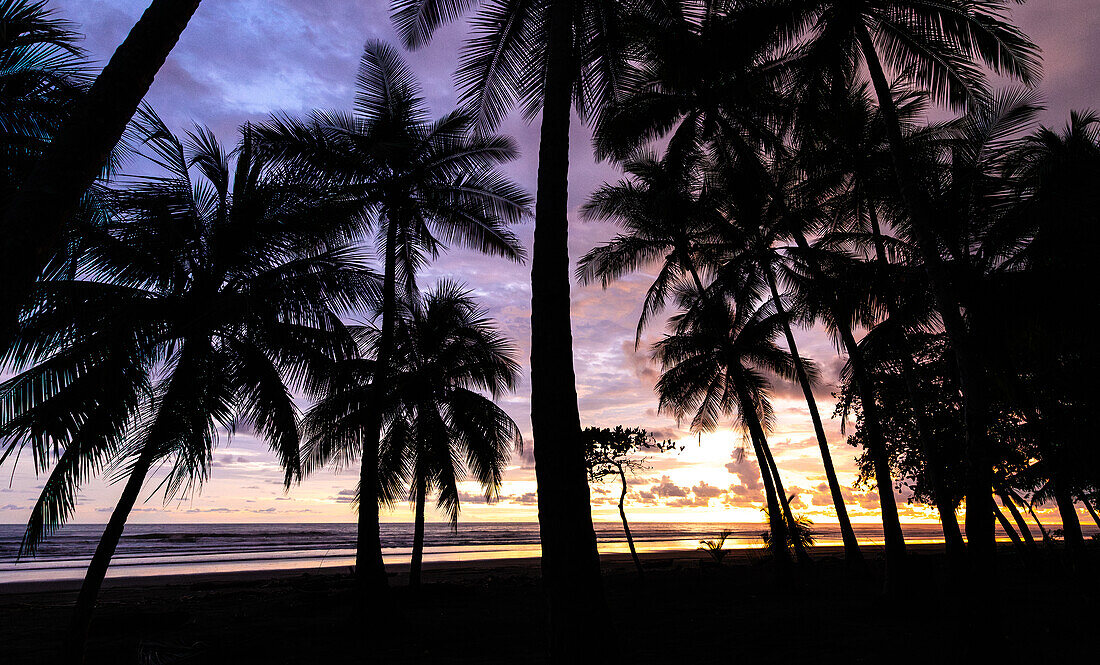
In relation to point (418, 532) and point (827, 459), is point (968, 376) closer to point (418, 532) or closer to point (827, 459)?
point (827, 459)

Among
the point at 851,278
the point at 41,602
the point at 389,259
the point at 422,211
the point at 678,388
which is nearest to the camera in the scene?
the point at 851,278

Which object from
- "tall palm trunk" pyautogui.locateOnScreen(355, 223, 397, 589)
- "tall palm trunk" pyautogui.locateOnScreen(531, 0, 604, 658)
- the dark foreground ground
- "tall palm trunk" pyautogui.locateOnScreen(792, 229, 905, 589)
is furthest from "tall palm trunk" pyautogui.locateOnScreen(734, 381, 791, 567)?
"tall palm trunk" pyautogui.locateOnScreen(531, 0, 604, 658)

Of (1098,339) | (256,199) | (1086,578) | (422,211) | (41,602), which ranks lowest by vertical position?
(41,602)

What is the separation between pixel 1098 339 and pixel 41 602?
23876 mm

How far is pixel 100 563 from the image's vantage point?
728 cm

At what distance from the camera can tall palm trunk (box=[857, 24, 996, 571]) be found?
216 inches

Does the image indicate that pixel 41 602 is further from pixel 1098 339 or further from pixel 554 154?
pixel 1098 339

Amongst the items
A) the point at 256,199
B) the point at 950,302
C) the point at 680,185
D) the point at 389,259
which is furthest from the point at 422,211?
the point at 950,302

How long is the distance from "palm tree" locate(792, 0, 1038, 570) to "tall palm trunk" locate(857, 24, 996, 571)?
10mm

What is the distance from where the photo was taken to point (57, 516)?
730cm

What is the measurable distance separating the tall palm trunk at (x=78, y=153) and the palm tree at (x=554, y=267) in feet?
10.6

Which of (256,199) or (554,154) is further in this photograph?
(256,199)

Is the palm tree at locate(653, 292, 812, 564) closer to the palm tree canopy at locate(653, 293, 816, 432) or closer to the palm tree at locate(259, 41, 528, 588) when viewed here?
the palm tree canopy at locate(653, 293, 816, 432)

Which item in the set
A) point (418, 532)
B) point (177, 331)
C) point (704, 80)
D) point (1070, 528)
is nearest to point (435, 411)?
point (418, 532)
